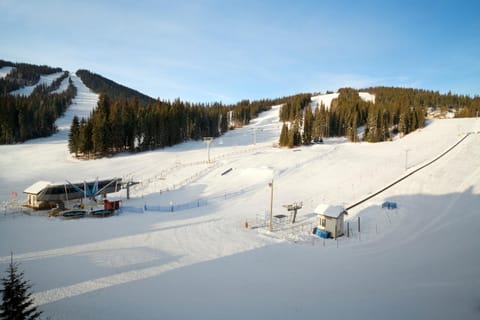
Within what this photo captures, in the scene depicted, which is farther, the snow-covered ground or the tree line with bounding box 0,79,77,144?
the tree line with bounding box 0,79,77,144

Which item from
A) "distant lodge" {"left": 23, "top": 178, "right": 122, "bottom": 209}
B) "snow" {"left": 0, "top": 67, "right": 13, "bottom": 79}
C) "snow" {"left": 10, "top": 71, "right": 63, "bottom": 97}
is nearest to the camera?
"distant lodge" {"left": 23, "top": 178, "right": 122, "bottom": 209}

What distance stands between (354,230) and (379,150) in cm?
→ 4110

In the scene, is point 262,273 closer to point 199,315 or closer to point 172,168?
point 199,315

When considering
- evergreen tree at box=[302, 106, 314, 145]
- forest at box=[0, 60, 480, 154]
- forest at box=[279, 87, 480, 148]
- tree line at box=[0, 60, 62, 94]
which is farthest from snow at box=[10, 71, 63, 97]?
evergreen tree at box=[302, 106, 314, 145]

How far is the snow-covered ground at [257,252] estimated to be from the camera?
10750mm

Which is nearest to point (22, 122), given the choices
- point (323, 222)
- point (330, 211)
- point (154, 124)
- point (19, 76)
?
point (154, 124)

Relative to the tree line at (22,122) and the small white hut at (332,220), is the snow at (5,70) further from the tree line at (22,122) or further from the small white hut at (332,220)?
the small white hut at (332,220)

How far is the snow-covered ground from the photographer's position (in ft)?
35.3

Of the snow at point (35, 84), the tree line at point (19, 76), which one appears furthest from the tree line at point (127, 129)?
the tree line at point (19, 76)

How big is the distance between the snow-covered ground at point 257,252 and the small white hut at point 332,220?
4.49ft

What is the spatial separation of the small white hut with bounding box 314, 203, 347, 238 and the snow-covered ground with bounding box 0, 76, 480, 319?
137cm

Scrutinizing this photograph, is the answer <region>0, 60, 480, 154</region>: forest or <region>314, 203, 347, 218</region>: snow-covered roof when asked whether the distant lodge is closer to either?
<region>314, 203, 347, 218</region>: snow-covered roof

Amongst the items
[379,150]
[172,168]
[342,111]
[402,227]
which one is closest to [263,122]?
[342,111]

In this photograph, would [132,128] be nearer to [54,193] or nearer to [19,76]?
[54,193]
